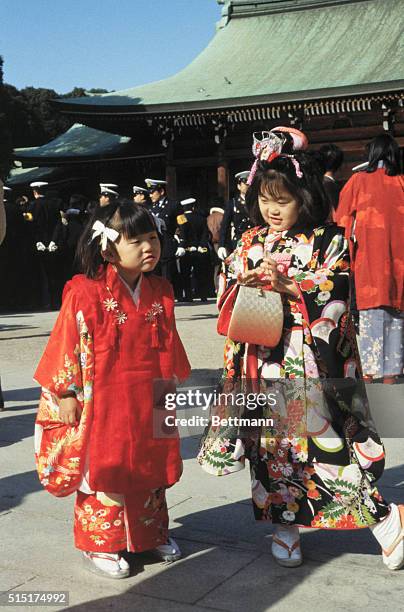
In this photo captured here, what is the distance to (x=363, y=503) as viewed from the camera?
315 centimetres

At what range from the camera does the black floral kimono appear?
10.4ft

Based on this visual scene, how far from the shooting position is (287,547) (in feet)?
10.5

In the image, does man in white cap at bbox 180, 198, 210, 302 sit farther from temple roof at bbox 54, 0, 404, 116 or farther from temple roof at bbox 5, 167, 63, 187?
temple roof at bbox 5, 167, 63, 187

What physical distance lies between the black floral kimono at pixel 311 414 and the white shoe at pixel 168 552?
322 millimetres

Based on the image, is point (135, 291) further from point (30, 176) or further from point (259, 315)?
point (30, 176)

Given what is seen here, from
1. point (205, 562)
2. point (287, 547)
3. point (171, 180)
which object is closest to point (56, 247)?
point (171, 180)

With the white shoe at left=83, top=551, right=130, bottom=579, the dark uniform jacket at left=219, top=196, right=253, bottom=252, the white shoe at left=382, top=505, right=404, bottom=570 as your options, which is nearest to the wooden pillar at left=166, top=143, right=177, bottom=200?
the dark uniform jacket at left=219, top=196, right=253, bottom=252

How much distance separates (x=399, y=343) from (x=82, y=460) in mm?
3805

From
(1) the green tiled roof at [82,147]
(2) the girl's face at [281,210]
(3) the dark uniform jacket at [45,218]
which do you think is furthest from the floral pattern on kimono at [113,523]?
(1) the green tiled roof at [82,147]

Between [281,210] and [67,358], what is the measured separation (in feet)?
3.15

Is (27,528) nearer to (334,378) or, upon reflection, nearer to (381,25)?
(334,378)

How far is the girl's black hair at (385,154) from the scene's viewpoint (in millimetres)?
6152

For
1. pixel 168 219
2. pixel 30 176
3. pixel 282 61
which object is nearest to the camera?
pixel 168 219

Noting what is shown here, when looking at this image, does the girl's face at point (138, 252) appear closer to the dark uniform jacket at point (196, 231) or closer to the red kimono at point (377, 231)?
the red kimono at point (377, 231)
